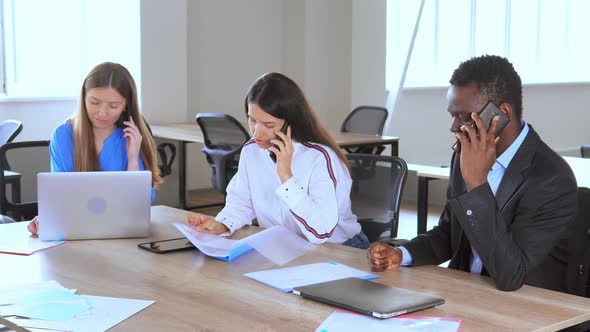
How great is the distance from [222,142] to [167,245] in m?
3.59

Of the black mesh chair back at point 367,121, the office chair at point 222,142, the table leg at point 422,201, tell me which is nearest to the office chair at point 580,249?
the table leg at point 422,201

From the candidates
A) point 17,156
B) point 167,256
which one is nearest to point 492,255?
point 167,256

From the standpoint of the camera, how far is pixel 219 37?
796 centimetres

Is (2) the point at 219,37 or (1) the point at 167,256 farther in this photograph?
(2) the point at 219,37

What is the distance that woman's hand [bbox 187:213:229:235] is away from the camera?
8.96 feet

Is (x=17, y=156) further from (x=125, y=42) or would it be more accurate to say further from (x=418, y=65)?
(x=418, y=65)

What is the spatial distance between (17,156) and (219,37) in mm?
4100

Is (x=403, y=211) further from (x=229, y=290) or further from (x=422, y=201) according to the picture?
(x=229, y=290)

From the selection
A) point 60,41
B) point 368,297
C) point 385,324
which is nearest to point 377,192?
point 368,297

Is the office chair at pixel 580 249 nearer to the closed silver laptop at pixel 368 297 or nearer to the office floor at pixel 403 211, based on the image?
the closed silver laptop at pixel 368 297

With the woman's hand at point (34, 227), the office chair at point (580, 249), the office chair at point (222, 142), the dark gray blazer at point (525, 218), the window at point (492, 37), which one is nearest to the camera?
the dark gray blazer at point (525, 218)

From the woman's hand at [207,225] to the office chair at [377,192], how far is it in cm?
55

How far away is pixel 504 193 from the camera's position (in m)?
2.17

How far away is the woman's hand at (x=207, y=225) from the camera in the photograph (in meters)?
2.73
